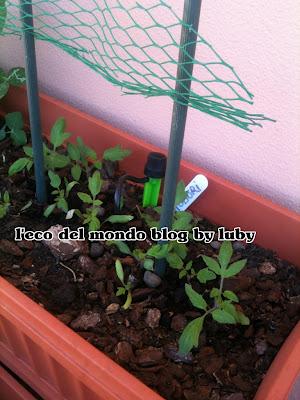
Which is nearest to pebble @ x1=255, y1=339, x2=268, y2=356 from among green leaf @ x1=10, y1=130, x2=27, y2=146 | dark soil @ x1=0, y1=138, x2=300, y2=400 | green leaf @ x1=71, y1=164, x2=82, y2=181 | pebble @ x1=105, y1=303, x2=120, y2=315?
dark soil @ x1=0, y1=138, x2=300, y2=400

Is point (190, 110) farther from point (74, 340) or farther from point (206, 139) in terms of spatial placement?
point (74, 340)

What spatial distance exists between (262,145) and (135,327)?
389 mm

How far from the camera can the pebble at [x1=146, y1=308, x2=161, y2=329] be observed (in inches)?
27.2

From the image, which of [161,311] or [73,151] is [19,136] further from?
[161,311]

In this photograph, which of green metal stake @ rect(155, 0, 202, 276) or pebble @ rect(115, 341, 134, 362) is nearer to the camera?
green metal stake @ rect(155, 0, 202, 276)

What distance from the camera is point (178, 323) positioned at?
0.69 m

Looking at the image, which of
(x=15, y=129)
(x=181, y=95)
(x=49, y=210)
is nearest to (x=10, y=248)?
(x=49, y=210)

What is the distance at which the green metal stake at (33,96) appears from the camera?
0.64 metres

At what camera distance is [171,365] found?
644 mm

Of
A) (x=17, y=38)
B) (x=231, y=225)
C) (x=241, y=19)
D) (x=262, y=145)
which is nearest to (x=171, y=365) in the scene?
(x=231, y=225)

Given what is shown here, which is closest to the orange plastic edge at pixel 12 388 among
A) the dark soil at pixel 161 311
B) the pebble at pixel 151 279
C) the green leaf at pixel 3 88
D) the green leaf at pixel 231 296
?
the dark soil at pixel 161 311

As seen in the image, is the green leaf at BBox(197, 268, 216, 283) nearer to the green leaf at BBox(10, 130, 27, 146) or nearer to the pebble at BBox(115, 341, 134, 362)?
the pebble at BBox(115, 341, 134, 362)

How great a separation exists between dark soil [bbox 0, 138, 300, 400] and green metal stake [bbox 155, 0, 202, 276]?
0.50 feet

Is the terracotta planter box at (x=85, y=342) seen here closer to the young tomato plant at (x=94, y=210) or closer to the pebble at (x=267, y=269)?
the pebble at (x=267, y=269)
